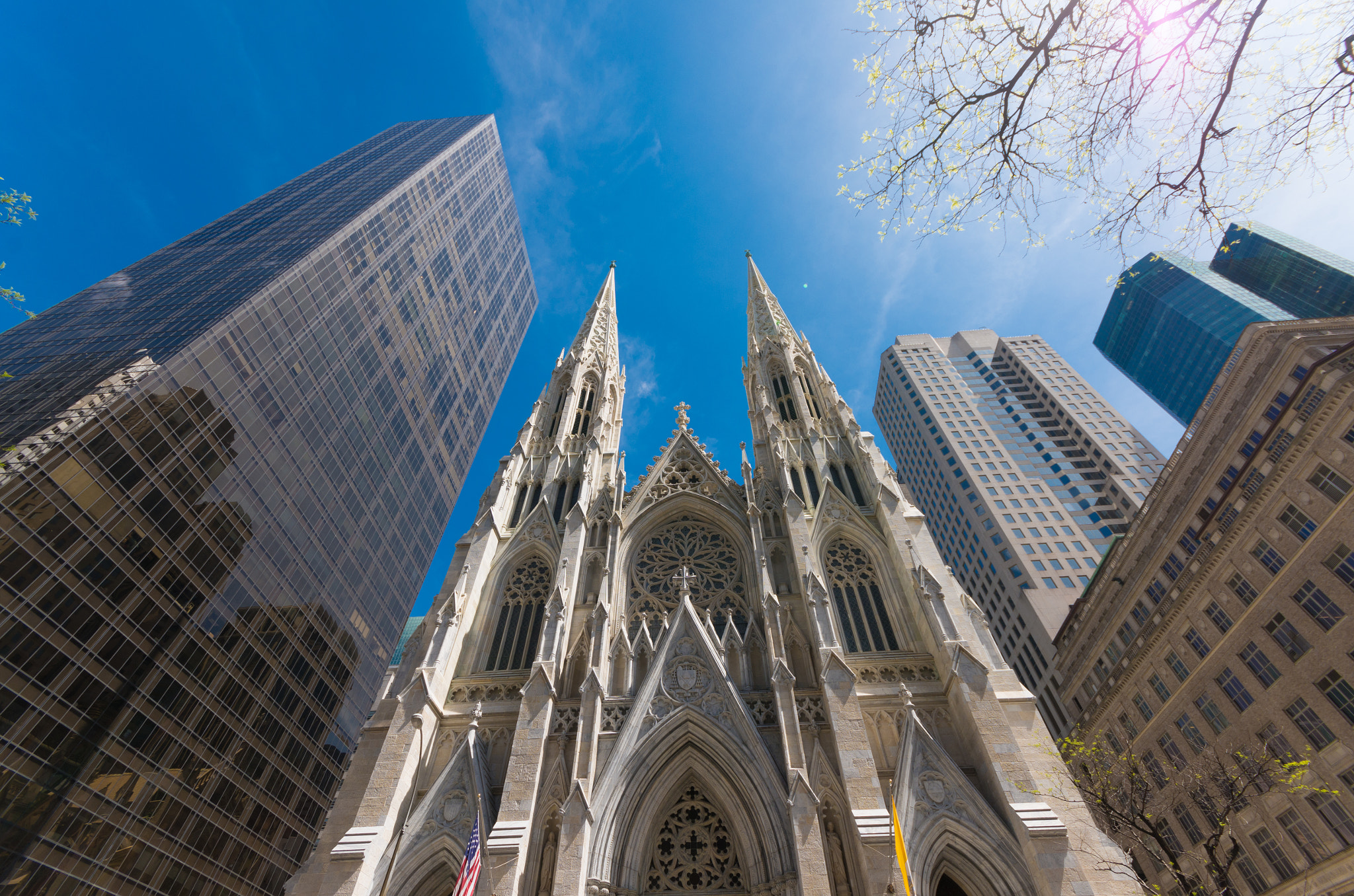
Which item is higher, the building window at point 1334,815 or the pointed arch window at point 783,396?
the pointed arch window at point 783,396

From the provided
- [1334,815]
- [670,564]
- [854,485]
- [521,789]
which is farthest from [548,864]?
[1334,815]

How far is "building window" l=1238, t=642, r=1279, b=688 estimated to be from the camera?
73.2 ft

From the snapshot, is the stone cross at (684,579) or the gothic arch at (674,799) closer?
the gothic arch at (674,799)

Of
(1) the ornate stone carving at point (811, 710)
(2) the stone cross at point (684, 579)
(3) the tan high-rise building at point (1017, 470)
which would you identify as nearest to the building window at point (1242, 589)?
(3) the tan high-rise building at point (1017, 470)

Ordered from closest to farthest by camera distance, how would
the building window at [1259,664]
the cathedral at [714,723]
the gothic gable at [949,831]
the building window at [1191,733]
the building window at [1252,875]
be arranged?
the gothic gable at [949,831] → the cathedral at [714,723] → the building window at [1252,875] → the building window at [1259,664] → the building window at [1191,733]

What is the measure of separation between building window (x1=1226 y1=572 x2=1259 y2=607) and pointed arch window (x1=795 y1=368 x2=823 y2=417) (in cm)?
1862

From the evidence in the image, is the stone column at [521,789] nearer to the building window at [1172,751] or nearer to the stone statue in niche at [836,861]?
the stone statue in niche at [836,861]

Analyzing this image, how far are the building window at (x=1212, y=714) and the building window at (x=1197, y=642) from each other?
175 centimetres

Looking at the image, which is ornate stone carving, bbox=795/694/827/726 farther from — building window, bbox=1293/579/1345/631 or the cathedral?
building window, bbox=1293/579/1345/631

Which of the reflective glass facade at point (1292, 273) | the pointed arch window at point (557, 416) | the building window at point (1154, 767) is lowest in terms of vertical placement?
the building window at point (1154, 767)

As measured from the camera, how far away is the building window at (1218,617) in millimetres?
24812

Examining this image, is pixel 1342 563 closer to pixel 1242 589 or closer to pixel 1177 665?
pixel 1242 589

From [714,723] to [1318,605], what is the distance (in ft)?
72.1

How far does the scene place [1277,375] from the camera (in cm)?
2725
